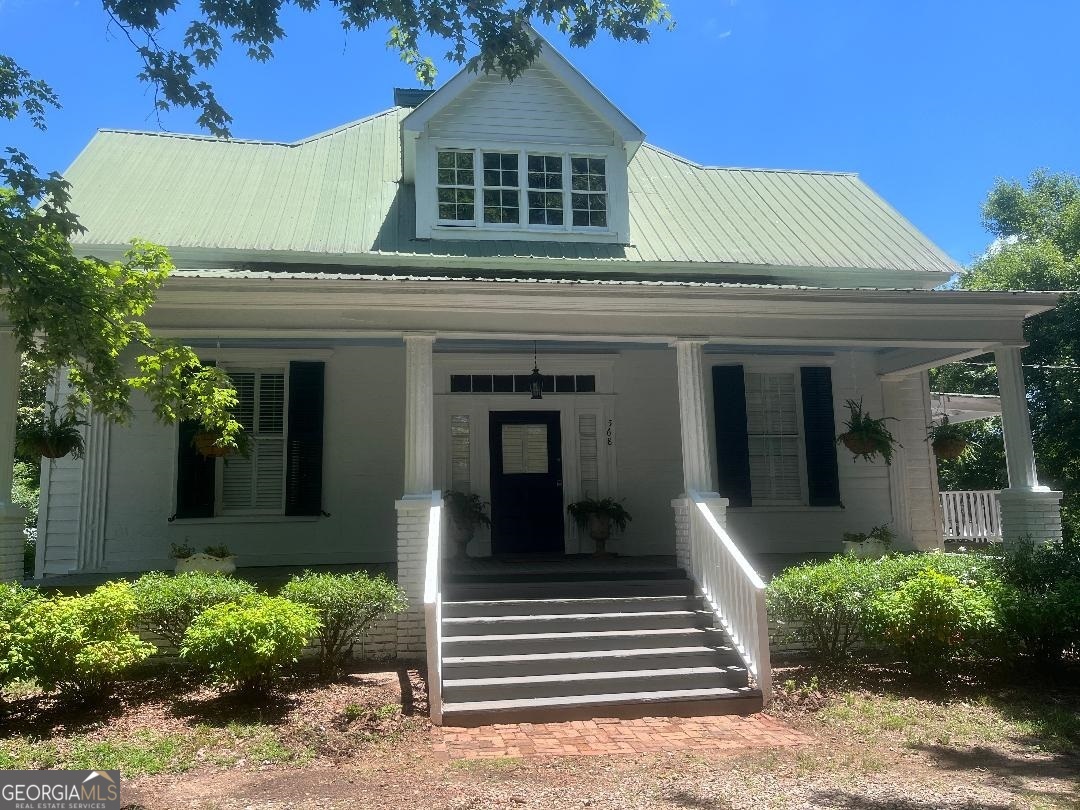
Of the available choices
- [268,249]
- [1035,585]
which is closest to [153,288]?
[268,249]

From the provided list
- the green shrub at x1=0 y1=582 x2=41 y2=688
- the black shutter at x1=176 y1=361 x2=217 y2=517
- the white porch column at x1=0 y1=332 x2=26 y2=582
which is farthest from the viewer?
the black shutter at x1=176 y1=361 x2=217 y2=517

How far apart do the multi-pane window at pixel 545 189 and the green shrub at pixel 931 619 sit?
6.46 metres

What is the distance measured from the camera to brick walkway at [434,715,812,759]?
18.6ft

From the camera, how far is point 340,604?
718cm

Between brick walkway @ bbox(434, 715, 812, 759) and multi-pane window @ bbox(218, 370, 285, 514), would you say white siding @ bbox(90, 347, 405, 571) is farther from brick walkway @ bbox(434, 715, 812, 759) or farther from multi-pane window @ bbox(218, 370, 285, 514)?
brick walkway @ bbox(434, 715, 812, 759)

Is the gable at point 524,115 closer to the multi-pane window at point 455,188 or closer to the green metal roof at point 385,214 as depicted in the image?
the multi-pane window at point 455,188

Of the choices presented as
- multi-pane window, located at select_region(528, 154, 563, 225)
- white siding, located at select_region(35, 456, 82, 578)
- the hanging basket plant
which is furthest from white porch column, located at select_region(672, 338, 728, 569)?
white siding, located at select_region(35, 456, 82, 578)

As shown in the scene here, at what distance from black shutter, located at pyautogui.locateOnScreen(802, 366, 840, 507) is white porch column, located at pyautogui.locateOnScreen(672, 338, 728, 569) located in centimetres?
298

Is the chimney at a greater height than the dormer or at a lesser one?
greater

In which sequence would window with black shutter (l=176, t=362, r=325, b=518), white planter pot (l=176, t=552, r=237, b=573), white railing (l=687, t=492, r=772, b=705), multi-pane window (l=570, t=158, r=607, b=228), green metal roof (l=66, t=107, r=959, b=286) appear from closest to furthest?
white railing (l=687, t=492, r=772, b=705), white planter pot (l=176, t=552, r=237, b=573), window with black shutter (l=176, t=362, r=325, b=518), green metal roof (l=66, t=107, r=959, b=286), multi-pane window (l=570, t=158, r=607, b=228)

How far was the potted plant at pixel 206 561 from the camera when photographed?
28.2 feet

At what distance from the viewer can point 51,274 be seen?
611 cm

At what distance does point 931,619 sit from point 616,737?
9.65 ft

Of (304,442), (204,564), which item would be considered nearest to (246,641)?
(204,564)
